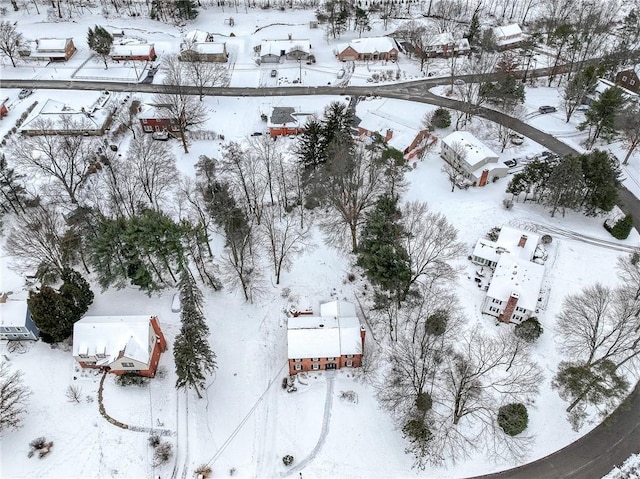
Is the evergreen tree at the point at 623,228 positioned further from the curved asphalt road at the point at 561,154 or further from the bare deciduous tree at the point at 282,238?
the bare deciduous tree at the point at 282,238

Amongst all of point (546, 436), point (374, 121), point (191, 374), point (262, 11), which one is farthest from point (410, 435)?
point (262, 11)

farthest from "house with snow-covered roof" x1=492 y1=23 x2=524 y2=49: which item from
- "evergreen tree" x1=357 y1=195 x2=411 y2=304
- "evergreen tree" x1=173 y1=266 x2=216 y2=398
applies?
"evergreen tree" x1=173 y1=266 x2=216 y2=398

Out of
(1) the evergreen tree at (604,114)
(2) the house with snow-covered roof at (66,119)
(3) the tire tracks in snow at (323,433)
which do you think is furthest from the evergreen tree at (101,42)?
(1) the evergreen tree at (604,114)

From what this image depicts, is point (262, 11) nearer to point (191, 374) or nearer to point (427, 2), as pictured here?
point (427, 2)

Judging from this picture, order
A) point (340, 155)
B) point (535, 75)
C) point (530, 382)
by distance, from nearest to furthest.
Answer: point (530, 382), point (340, 155), point (535, 75)

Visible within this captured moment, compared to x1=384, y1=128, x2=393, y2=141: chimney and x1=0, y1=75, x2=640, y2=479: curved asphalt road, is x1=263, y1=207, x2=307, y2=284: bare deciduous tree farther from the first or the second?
x1=0, y1=75, x2=640, y2=479: curved asphalt road

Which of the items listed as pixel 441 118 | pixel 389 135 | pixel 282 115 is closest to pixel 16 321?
pixel 282 115
